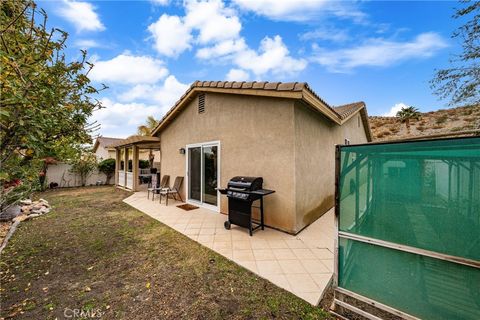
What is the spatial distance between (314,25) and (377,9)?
6.72 ft

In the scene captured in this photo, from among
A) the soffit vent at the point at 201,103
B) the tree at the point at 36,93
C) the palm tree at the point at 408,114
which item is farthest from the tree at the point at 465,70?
the palm tree at the point at 408,114

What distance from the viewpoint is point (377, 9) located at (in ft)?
22.4

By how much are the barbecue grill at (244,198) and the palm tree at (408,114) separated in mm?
28020

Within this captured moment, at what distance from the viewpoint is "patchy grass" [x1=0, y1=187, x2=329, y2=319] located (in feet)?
8.46

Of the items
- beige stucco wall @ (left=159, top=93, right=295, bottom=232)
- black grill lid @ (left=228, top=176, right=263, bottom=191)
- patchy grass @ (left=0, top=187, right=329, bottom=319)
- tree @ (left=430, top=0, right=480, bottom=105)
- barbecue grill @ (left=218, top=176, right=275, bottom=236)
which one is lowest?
patchy grass @ (left=0, top=187, right=329, bottom=319)

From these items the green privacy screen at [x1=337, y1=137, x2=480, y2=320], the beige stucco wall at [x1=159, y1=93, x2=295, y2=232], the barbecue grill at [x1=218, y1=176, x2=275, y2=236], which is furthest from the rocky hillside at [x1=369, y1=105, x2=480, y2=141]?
the green privacy screen at [x1=337, y1=137, x2=480, y2=320]

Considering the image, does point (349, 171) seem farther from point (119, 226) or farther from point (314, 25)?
point (314, 25)

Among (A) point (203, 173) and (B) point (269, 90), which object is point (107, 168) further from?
(B) point (269, 90)

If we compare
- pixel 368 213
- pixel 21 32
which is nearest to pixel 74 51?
pixel 21 32

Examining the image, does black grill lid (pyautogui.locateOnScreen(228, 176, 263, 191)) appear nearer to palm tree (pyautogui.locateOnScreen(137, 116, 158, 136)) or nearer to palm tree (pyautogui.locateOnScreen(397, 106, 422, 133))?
palm tree (pyautogui.locateOnScreen(137, 116, 158, 136))

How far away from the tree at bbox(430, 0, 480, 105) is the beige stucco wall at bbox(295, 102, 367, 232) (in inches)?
177

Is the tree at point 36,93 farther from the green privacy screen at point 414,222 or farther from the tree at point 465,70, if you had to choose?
the tree at point 465,70

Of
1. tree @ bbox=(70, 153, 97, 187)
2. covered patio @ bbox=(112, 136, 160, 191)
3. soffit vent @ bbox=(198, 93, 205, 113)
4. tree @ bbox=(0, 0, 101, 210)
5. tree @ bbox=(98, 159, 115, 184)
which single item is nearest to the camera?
tree @ bbox=(0, 0, 101, 210)

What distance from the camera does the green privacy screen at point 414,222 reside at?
176 centimetres
